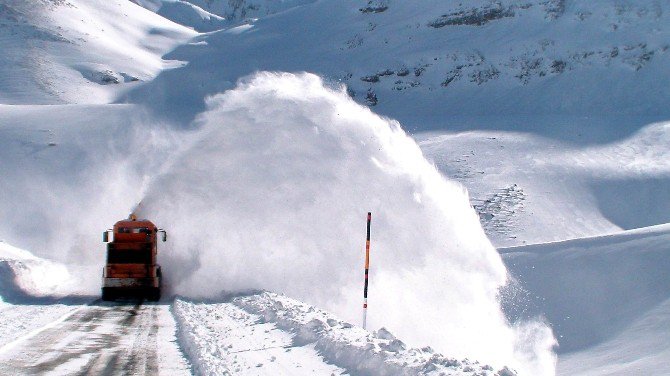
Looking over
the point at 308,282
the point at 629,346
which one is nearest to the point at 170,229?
the point at 308,282

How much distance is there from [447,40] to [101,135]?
46761 millimetres

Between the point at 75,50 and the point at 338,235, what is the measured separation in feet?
273

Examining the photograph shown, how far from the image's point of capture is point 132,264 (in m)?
18.5

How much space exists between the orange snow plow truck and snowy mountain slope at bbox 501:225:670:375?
8039 millimetres

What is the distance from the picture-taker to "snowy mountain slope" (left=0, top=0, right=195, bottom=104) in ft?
266

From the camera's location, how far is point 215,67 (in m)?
94.2

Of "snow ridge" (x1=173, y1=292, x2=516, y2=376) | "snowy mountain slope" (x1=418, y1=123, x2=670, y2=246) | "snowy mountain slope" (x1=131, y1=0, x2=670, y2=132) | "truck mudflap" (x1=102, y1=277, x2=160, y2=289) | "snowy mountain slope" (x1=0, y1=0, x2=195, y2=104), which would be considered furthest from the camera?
"snowy mountain slope" (x1=0, y1=0, x2=195, y2=104)

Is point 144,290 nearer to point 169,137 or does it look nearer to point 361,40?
point 169,137

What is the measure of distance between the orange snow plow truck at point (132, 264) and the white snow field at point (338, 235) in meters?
0.60

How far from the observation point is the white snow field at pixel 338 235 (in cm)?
1137

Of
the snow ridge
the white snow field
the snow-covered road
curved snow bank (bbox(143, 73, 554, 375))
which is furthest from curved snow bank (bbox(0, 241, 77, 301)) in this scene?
the snow ridge

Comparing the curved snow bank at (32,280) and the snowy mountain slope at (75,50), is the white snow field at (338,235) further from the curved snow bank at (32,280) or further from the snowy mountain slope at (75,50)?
the snowy mountain slope at (75,50)

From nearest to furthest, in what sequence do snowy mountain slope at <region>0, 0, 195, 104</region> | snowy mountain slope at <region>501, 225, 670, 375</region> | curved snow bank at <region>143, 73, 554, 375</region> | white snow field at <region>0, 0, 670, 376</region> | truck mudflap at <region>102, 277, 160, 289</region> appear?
1. white snow field at <region>0, 0, 670, 376</region>
2. snowy mountain slope at <region>501, 225, 670, 375</region>
3. curved snow bank at <region>143, 73, 554, 375</region>
4. truck mudflap at <region>102, 277, 160, 289</region>
5. snowy mountain slope at <region>0, 0, 195, 104</region>

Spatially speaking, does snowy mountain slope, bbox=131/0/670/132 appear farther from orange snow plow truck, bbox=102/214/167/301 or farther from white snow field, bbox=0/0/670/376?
orange snow plow truck, bbox=102/214/167/301
